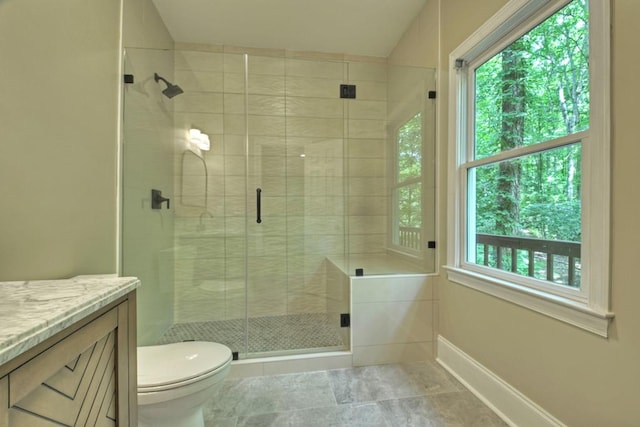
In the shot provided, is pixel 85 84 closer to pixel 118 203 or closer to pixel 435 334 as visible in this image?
pixel 118 203

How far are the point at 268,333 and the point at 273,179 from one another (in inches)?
50.4

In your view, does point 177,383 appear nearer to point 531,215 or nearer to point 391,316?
point 391,316

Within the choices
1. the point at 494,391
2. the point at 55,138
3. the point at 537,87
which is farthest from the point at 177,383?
the point at 537,87

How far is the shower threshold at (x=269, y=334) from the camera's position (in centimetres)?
201

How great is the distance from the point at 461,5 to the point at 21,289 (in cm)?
252

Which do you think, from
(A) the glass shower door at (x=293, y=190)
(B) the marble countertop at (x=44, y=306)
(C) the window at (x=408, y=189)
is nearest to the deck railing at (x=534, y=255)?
(C) the window at (x=408, y=189)

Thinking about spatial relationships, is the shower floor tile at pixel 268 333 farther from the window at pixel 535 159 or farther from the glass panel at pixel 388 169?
the window at pixel 535 159

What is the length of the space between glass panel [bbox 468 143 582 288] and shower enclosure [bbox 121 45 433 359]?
46cm

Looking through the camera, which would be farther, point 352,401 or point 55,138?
point 352,401

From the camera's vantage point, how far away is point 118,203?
68.0 inches

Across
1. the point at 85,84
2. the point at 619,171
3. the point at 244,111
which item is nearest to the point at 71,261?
the point at 85,84

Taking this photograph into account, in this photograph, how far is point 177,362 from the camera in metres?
1.28

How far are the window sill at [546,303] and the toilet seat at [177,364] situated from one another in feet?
4.53

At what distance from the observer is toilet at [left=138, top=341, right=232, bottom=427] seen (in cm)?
113
